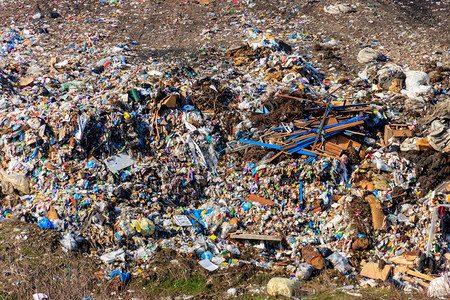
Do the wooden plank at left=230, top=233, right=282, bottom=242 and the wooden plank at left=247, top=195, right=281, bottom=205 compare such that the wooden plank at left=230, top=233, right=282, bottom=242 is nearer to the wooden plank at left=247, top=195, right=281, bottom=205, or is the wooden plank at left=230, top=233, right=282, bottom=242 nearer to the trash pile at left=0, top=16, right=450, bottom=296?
the trash pile at left=0, top=16, right=450, bottom=296

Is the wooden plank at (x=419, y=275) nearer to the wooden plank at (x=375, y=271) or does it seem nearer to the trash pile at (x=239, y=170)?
the trash pile at (x=239, y=170)

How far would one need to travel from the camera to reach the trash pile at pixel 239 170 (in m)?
5.41

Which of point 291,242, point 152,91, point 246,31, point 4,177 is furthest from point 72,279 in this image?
point 246,31

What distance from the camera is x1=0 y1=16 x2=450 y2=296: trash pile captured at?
5.41 metres

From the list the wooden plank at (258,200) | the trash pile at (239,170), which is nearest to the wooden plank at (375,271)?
the trash pile at (239,170)

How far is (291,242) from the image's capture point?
227 inches

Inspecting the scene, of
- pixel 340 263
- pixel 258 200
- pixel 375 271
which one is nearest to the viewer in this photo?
pixel 375 271

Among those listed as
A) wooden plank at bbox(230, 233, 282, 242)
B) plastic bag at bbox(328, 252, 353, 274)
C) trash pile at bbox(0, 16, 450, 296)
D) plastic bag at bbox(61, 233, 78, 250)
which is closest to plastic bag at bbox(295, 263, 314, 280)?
trash pile at bbox(0, 16, 450, 296)

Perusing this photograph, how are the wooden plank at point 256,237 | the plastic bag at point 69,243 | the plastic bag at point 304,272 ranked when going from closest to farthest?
the plastic bag at point 304,272
the plastic bag at point 69,243
the wooden plank at point 256,237

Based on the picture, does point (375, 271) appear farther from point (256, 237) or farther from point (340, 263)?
point (256, 237)

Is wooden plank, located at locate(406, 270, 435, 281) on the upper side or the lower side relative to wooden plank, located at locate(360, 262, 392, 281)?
upper

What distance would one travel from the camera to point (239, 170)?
688 centimetres

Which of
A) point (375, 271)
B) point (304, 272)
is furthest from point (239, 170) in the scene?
point (375, 271)

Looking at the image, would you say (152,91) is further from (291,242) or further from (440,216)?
(440,216)
